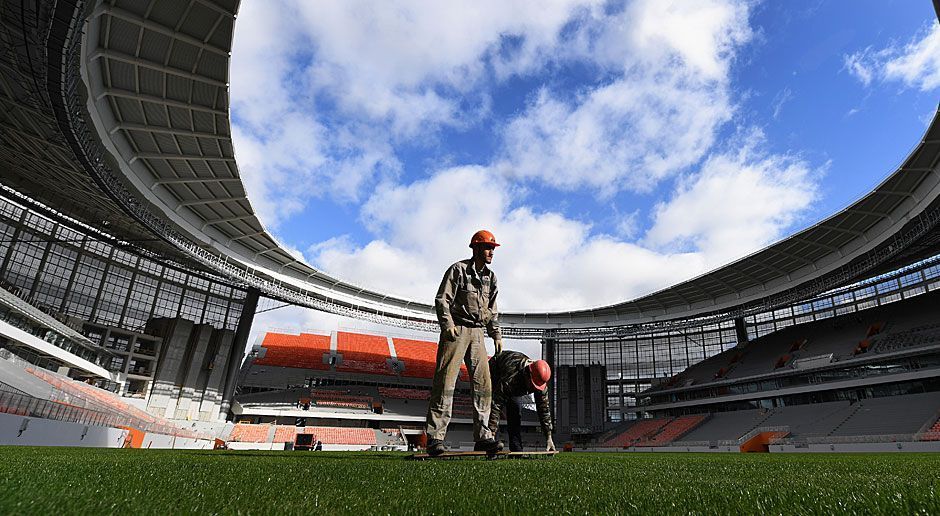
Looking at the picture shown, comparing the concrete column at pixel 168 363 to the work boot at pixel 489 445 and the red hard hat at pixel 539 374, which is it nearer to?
the red hard hat at pixel 539 374

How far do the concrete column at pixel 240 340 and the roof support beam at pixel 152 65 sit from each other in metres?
22.5

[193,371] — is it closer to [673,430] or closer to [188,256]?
[188,256]

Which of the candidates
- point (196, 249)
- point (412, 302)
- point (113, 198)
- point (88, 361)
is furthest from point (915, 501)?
point (88, 361)

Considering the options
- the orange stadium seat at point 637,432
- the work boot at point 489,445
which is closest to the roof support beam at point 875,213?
the orange stadium seat at point 637,432

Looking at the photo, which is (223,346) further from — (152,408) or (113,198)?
(113,198)

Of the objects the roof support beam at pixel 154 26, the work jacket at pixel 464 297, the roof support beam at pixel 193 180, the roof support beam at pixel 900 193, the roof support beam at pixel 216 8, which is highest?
the roof support beam at pixel 216 8

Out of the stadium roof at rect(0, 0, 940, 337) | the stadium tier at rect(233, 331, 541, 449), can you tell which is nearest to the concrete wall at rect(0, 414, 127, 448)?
the stadium roof at rect(0, 0, 940, 337)

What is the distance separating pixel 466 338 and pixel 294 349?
49631 mm

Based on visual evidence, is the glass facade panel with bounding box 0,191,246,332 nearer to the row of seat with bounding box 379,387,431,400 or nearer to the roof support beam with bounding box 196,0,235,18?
the row of seat with bounding box 379,387,431,400

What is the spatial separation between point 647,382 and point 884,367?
27220 mm

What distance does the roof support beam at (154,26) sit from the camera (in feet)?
46.4

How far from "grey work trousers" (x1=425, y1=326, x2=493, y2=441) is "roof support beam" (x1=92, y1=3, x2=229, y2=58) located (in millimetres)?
15560

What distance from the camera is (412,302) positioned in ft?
129

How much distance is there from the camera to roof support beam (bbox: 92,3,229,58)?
46.4 ft
